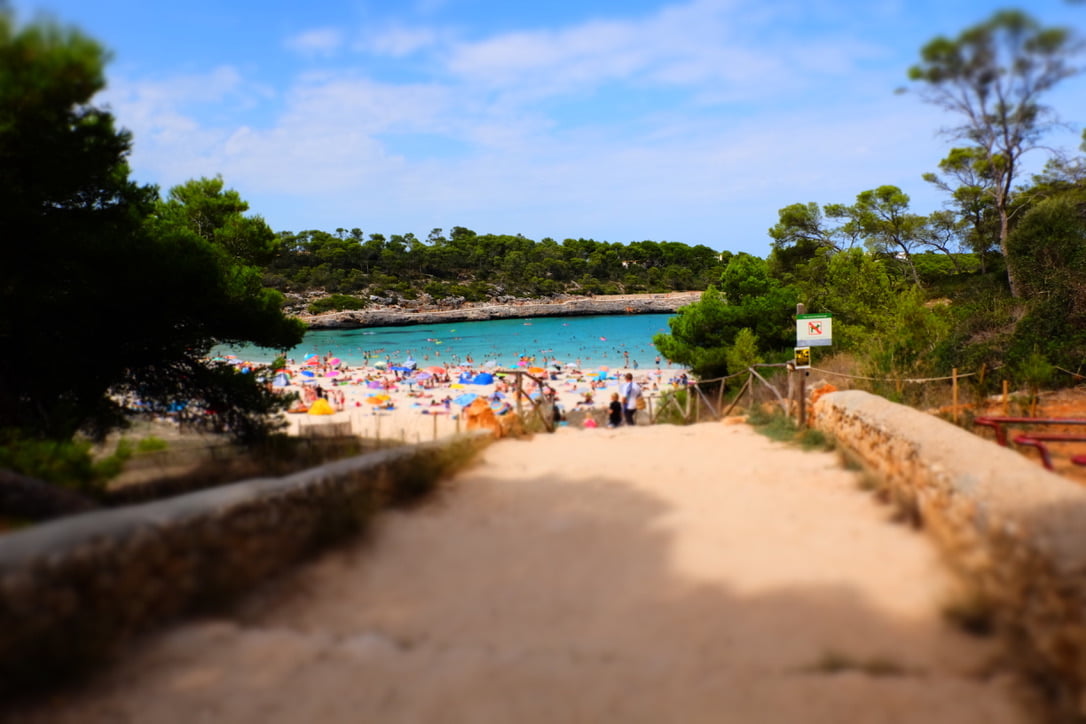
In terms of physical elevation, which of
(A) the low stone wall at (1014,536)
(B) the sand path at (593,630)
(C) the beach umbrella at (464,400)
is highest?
(A) the low stone wall at (1014,536)

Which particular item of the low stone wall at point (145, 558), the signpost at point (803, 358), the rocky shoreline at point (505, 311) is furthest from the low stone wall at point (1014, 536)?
the rocky shoreline at point (505, 311)

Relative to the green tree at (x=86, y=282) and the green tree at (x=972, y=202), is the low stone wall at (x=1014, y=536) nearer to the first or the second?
the green tree at (x=86, y=282)

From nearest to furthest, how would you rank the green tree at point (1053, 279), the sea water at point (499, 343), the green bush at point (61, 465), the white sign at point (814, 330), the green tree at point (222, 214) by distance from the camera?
the green bush at point (61, 465) → the white sign at point (814, 330) → the green tree at point (1053, 279) → the green tree at point (222, 214) → the sea water at point (499, 343)

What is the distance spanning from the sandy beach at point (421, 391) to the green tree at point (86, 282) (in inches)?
381

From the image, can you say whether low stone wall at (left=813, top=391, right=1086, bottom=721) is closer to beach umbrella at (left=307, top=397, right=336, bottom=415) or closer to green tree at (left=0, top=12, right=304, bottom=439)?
green tree at (left=0, top=12, right=304, bottom=439)

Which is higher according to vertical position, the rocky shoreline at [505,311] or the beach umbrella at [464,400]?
the rocky shoreline at [505,311]

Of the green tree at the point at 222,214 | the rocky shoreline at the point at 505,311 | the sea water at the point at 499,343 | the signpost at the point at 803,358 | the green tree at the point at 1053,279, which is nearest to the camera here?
the signpost at the point at 803,358

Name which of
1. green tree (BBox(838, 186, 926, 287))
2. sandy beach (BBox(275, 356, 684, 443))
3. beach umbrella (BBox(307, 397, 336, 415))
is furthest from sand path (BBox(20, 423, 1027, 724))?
green tree (BBox(838, 186, 926, 287))

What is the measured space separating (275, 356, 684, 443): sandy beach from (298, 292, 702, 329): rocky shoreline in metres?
38.6

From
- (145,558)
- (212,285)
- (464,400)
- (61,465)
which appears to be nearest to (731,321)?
(464,400)

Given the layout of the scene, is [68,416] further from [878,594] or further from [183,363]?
[878,594]

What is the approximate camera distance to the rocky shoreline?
261 feet

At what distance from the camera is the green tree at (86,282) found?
7152 millimetres

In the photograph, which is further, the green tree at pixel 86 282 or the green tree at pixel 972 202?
the green tree at pixel 972 202
